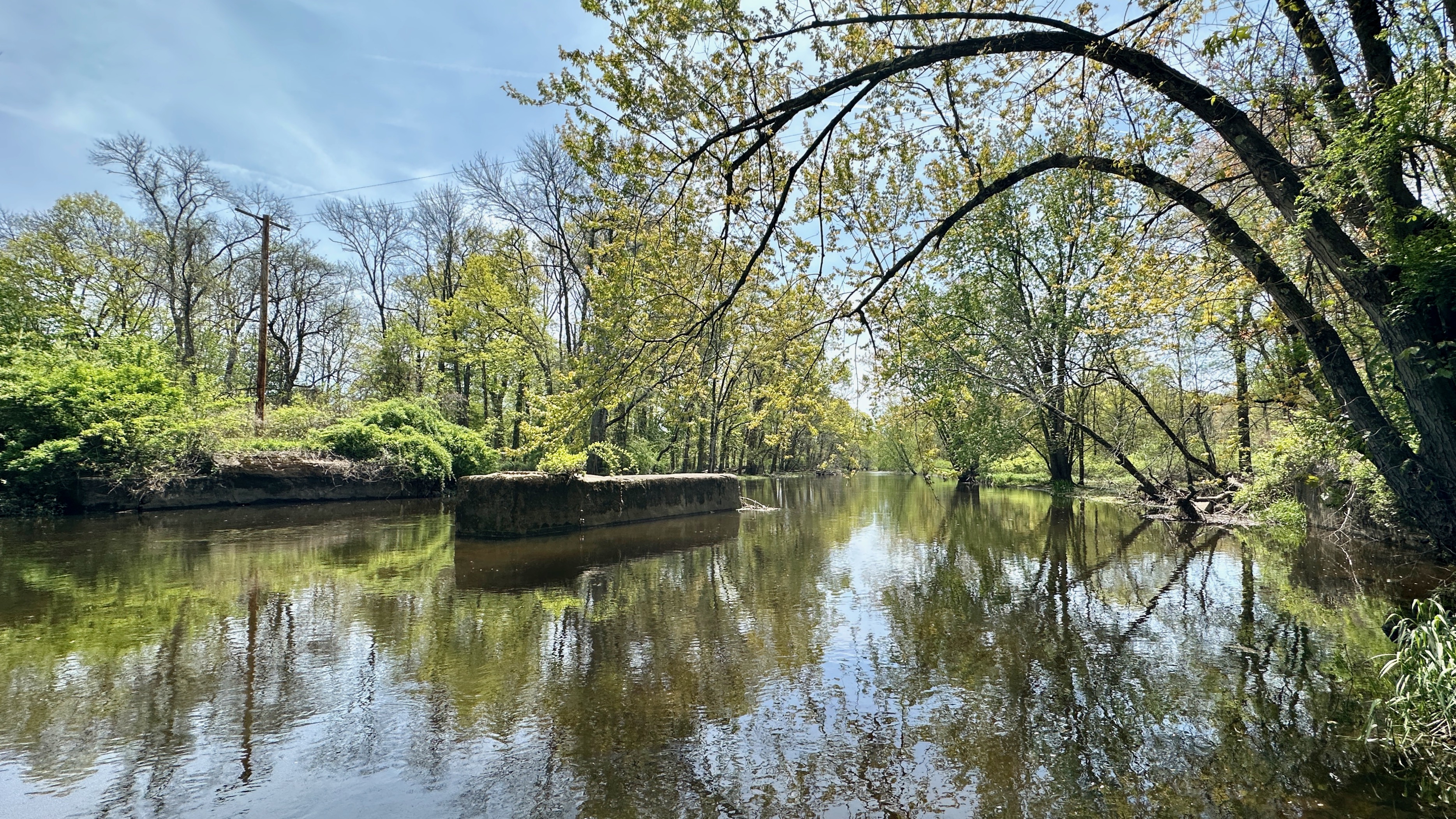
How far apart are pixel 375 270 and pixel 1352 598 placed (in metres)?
38.8

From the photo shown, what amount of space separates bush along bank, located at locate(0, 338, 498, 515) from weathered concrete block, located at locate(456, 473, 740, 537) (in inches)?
333

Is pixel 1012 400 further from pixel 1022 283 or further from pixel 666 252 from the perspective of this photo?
pixel 666 252

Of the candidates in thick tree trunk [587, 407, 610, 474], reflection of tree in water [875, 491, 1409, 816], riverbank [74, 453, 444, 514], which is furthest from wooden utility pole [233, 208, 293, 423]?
reflection of tree in water [875, 491, 1409, 816]

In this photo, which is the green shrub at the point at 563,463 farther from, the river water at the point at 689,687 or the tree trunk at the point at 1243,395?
the tree trunk at the point at 1243,395

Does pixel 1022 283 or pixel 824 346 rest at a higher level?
pixel 1022 283

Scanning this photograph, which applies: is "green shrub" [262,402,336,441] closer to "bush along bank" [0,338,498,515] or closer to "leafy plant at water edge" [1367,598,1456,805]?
"bush along bank" [0,338,498,515]

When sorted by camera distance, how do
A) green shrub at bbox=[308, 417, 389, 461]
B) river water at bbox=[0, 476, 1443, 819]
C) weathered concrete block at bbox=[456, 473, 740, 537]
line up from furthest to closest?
green shrub at bbox=[308, 417, 389, 461], weathered concrete block at bbox=[456, 473, 740, 537], river water at bbox=[0, 476, 1443, 819]

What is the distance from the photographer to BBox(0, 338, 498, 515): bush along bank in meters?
13.2

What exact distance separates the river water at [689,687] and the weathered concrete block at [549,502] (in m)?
2.48

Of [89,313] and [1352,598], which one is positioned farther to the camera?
[89,313]

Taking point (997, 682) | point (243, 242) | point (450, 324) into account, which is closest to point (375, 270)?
point (243, 242)

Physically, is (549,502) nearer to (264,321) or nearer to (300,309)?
(264,321)

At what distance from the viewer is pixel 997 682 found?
14.5 feet

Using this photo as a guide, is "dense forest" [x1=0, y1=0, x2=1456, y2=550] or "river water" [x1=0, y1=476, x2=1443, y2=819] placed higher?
"dense forest" [x1=0, y1=0, x2=1456, y2=550]
